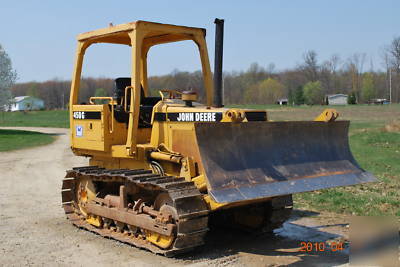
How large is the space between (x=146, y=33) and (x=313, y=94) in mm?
93957

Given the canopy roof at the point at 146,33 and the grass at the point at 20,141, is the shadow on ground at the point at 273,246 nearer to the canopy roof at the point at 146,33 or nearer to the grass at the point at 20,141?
the canopy roof at the point at 146,33

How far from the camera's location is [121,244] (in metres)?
7.67

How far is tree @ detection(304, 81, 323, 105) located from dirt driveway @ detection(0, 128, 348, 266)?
290 ft

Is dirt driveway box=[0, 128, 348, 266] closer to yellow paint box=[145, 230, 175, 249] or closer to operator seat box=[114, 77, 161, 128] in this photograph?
yellow paint box=[145, 230, 175, 249]

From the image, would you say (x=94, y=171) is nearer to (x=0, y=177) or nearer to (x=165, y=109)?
(x=165, y=109)

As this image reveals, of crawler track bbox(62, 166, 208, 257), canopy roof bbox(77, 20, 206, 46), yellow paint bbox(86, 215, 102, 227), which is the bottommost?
yellow paint bbox(86, 215, 102, 227)

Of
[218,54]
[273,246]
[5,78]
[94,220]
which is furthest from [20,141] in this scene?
[273,246]

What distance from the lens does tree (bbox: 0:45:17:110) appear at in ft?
122

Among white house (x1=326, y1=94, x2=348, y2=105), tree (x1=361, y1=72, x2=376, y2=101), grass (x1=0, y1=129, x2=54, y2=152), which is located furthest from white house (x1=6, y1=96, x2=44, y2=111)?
grass (x1=0, y1=129, x2=54, y2=152)

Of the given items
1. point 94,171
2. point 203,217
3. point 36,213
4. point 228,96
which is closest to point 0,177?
point 36,213

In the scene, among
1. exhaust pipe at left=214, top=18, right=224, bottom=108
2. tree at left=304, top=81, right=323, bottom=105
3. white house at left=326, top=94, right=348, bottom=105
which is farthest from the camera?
white house at left=326, top=94, right=348, bottom=105

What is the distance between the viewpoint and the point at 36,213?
398 inches

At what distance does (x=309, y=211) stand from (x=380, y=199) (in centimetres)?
150

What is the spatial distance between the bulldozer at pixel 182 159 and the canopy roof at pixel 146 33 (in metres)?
0.02
